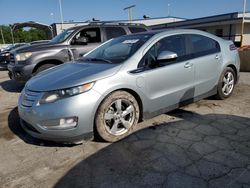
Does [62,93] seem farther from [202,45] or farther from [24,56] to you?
[24,56]

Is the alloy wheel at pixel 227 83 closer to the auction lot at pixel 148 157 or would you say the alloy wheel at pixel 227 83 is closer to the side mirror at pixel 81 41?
the auction lot at pixel 148 157


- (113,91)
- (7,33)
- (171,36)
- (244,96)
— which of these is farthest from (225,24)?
(7,33)

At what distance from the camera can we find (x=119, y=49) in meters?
4.00

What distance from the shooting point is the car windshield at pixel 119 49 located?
3609 millimetres

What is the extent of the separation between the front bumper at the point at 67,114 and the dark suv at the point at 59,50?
10.8 feet

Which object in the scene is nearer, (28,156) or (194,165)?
(194,165)

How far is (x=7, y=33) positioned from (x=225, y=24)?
77479 mm

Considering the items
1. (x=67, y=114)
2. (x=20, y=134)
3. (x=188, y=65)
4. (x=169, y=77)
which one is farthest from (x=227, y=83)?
(x=20, y=134)

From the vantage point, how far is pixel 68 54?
251 inches

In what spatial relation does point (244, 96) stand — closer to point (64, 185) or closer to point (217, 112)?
point (217, 112)

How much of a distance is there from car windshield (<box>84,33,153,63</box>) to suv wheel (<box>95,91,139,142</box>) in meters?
0.60

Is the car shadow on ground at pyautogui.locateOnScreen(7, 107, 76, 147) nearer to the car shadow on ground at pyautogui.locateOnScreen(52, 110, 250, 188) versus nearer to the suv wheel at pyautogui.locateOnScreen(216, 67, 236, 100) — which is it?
the car shadow on ground at pyautogui.locateOnScreen(52, 110, 250, 188)

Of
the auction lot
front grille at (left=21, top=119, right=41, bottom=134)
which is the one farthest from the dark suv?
front grille at (left=21, top=119, right=41, bottom=134)

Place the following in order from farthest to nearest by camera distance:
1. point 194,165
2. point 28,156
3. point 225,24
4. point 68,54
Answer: point 225,24, point 68,54, point 28,156, point 194,165
